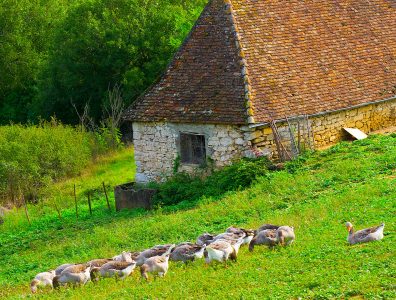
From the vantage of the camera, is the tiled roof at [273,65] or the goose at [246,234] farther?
the tiled roof at [273,65]

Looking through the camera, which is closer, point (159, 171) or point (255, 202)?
point (255, 202)

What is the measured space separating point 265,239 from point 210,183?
8.62 meters

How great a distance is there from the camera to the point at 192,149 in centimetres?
2525

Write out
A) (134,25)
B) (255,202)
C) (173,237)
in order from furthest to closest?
(134,25) < (255,202) < (173,237)

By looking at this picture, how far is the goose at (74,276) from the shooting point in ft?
48.7

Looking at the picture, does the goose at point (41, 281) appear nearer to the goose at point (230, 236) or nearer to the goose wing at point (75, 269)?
the goose wing at point (75, 269)

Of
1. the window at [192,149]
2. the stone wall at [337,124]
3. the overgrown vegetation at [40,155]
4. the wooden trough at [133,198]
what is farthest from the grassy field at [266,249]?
the overgrown vegetation at [40,155]

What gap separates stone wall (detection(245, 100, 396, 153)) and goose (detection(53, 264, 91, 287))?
31.7 ft

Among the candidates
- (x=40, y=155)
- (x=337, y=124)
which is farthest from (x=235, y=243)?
(x=40, y=155)

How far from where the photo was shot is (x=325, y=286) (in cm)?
1248

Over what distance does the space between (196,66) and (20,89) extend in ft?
82.6

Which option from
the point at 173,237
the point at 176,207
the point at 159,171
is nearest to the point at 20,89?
the point at 159,171

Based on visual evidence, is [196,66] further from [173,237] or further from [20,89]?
[20,89]

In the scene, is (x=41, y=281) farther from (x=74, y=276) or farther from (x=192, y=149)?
(x=192, y=149)
